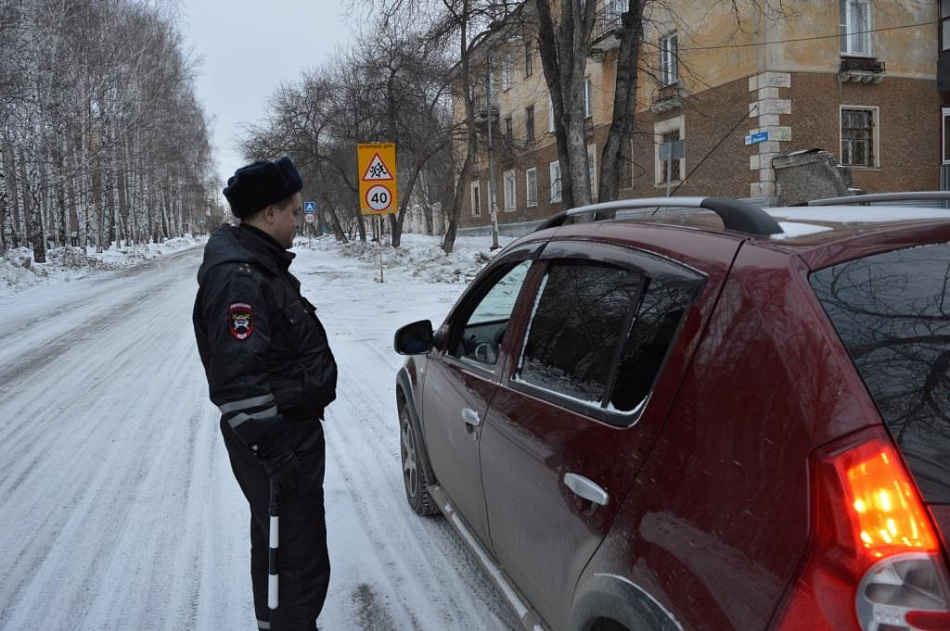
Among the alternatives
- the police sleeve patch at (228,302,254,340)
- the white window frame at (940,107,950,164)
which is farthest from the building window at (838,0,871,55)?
the police sleeve patch at (228,302,254,340)

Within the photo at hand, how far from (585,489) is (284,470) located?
3.53 ft

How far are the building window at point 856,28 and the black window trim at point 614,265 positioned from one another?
23465 mm

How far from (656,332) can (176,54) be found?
4183 centimetres

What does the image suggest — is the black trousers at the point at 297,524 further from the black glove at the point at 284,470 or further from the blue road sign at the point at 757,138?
the blue road sign at the point at 757,138

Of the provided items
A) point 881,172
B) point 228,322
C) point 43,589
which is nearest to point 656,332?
point 228,322

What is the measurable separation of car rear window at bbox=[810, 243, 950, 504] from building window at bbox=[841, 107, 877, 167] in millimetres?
23429

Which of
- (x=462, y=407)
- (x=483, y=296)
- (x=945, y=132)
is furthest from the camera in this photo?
(x=945, y=132)

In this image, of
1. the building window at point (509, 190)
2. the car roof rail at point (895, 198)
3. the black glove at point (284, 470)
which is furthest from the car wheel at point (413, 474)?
the building window at point (509, 190)

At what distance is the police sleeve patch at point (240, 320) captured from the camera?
219cm

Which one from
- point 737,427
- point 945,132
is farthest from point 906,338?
point 945,132

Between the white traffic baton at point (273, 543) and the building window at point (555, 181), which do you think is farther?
the building window at point (555, 181)

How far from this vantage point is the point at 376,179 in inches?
612

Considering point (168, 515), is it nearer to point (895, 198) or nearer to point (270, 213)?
point (270, 213)

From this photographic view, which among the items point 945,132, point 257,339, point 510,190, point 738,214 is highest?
point 510,190
